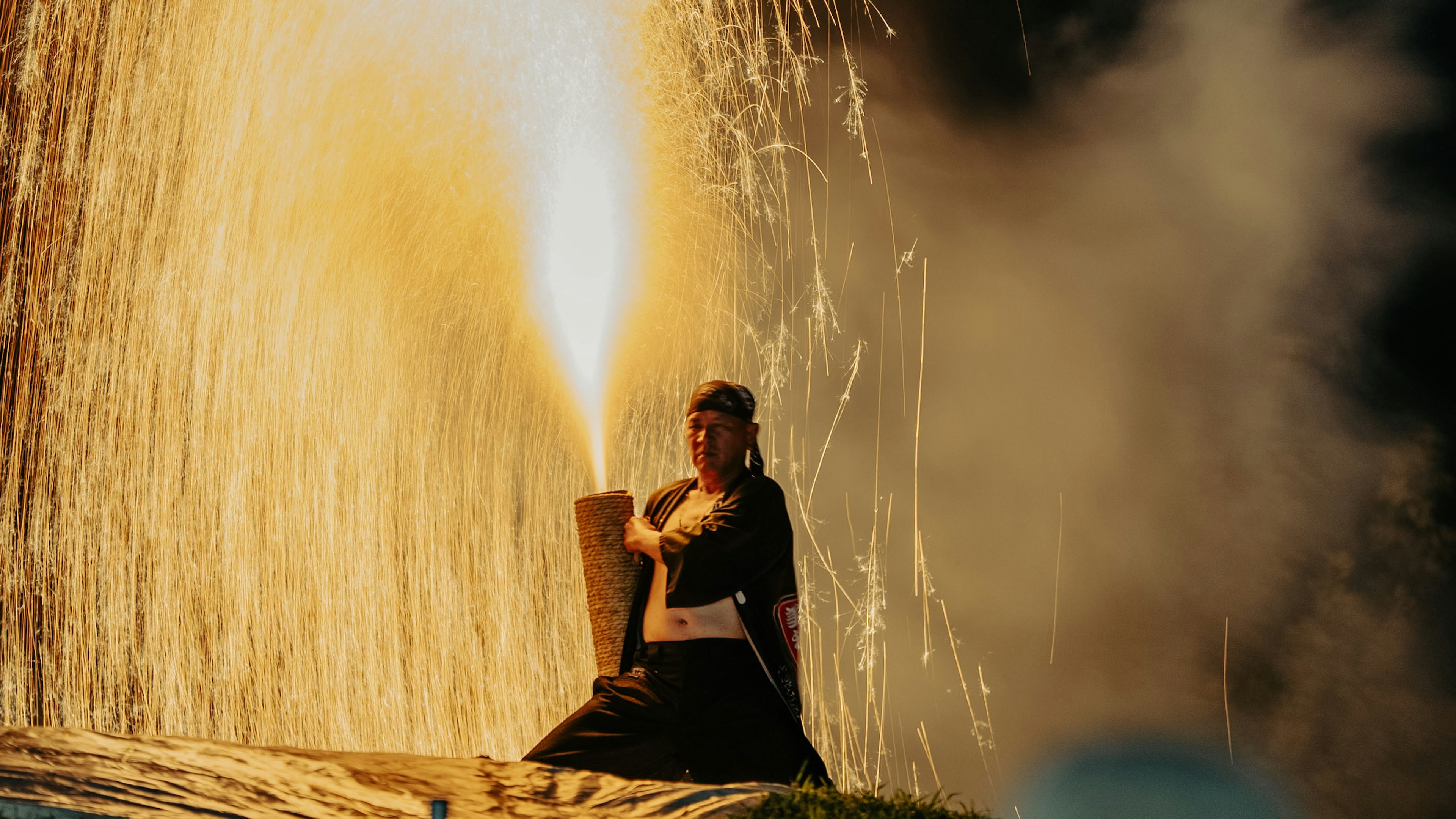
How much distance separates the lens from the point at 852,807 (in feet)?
12.0

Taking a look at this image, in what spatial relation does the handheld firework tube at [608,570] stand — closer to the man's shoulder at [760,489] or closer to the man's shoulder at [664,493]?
the man's shoulder at [664,493]

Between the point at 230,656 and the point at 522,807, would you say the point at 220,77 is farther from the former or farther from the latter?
the point at 522,807

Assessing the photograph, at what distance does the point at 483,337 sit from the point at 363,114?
1.84 m

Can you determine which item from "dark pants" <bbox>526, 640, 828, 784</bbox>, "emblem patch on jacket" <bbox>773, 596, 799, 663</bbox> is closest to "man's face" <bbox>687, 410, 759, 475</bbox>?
"emblem patch on jacket" <bbox>773, 596, 799, 663</bbox>

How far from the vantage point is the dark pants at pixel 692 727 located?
4355mm

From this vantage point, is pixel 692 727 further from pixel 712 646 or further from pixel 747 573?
pixel 747 573

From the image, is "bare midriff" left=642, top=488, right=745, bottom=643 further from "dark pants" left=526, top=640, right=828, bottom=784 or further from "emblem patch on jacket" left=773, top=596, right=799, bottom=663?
"emblem patch on jacket" left=773, top=596, right=799, bottom=663

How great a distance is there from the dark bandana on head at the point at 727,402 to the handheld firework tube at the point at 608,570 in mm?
518

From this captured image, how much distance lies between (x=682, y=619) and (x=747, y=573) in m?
0.35

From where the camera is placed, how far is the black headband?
15.7 ft

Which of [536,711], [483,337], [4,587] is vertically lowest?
[536,711]

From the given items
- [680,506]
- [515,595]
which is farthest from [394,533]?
[680,506]

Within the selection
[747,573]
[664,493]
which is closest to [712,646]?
[747,573]

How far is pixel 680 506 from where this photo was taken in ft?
16.2
